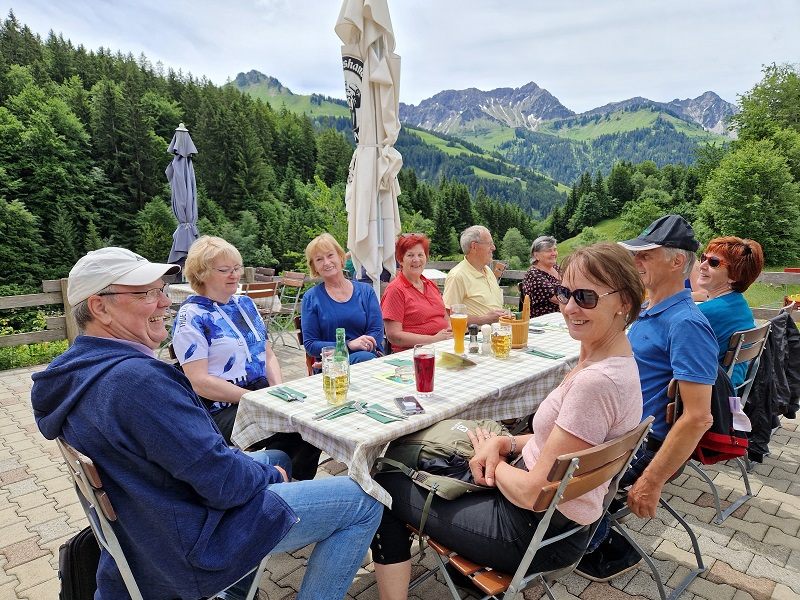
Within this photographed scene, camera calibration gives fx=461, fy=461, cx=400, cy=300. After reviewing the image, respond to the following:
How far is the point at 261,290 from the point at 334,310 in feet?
11.2

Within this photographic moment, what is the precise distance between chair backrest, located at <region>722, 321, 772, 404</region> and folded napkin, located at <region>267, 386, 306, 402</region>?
87.6 inches

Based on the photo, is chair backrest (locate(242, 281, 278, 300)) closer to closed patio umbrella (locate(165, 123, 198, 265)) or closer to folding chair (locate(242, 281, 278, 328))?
folding chair (locate(242, 281, 278, 328))

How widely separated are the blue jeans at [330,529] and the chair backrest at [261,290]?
477cm

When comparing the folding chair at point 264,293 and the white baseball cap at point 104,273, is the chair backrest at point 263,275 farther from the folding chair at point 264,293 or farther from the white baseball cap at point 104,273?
the white baseball cap at point 104,273

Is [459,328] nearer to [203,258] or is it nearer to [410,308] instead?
[410,308]

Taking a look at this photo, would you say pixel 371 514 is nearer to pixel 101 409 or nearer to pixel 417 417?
pixel 417 417

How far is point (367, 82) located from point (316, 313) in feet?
7.36

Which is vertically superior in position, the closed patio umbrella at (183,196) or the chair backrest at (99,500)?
the closed patio umbrella at (183,196)

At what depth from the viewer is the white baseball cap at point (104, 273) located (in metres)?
1.35

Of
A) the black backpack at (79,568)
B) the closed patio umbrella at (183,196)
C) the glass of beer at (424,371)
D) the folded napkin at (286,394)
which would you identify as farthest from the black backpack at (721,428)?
the closed patio umbrella at (183,196)

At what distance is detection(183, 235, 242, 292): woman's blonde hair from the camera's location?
261cm

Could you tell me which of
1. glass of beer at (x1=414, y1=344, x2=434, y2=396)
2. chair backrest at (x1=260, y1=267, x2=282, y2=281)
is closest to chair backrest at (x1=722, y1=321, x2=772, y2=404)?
glass of beer at (x1=414, y1=344, x2=434, y2=396)

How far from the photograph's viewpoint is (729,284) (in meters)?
2.81

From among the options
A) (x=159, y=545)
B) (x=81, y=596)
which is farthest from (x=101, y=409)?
(x=81, y=596)
